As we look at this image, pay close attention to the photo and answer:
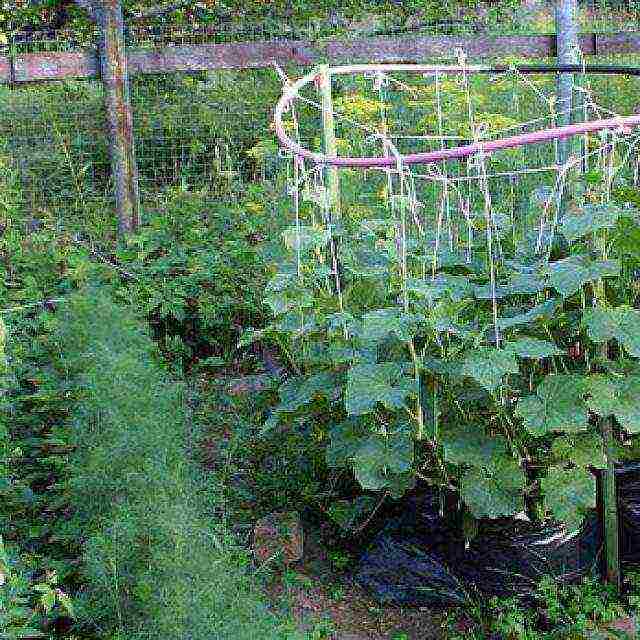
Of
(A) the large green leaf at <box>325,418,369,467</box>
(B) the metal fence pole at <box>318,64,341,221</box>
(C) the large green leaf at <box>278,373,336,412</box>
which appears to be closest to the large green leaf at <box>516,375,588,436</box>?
(A) the large green leaf at <box>325,418,369,467</box>

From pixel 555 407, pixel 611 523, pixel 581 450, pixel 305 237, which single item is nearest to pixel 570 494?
pixel 581 450

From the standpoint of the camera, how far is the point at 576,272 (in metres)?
2.96

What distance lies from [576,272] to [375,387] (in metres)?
0.68

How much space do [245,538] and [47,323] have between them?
1.42 metres

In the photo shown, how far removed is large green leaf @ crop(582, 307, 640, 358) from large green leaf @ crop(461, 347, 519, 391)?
0.82 ft

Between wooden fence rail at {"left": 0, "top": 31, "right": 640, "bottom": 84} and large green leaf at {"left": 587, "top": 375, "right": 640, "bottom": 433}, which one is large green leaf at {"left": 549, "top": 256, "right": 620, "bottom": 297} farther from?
wooden fence rail at {"left": 0, "top": 31, "right": 640, "bottom": 84}

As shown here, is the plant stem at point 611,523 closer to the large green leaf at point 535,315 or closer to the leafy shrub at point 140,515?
the large green leaf at point 535,315

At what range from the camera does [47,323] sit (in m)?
4.37

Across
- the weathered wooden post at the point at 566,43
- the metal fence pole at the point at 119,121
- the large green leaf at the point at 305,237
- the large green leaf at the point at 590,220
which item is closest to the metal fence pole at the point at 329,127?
the large green leaf at the point at 305,237

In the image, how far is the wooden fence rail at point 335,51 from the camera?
234 inches

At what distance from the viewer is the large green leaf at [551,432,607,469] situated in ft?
10.1

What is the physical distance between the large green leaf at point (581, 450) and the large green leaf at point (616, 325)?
1.09 feet

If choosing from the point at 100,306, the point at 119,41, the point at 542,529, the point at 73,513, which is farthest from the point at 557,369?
the point at 119,41

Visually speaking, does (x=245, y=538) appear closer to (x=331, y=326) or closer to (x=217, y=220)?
(x=331, y=326)
